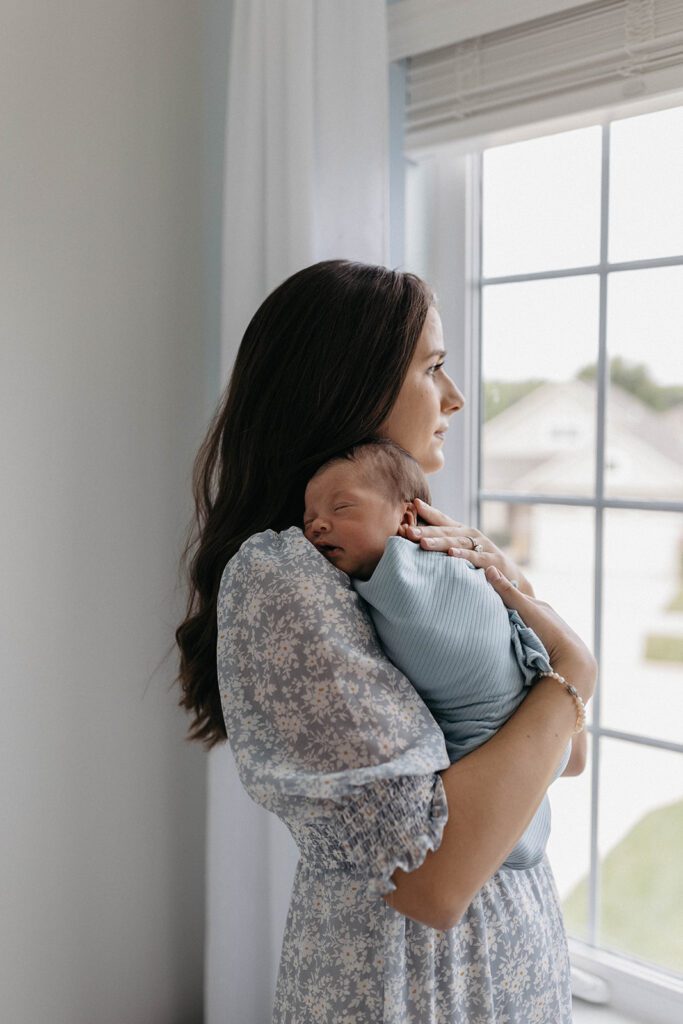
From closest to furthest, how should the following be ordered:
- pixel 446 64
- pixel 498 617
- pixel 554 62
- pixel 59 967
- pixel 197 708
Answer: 1. pixel 498 617
2. pixel 197 708
3. pixel 554 62
4. pixel 446 64
5. pixel 59 967

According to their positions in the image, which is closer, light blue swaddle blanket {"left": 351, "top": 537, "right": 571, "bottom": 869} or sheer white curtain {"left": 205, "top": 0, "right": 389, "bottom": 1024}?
light blue swaddle blanket {"left": 351, "top": 537, "right": 571, "bottom": 869}

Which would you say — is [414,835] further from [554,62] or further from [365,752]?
[554,62]

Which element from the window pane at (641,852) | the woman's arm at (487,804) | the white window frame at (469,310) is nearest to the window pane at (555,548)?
the white window frame at (469,310)

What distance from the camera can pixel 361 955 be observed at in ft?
3.40

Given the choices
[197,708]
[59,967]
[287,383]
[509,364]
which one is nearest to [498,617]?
[287,383]

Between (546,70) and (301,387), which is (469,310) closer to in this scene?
(546,70)

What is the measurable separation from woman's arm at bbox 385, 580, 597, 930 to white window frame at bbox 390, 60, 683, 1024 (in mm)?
657

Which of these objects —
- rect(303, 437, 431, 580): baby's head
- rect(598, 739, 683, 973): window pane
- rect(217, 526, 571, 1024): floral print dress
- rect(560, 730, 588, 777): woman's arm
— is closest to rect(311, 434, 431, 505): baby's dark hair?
rect(303, 437, 431, 580): baby's head

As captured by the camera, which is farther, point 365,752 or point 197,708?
point 197,708

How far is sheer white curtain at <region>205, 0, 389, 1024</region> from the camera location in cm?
154

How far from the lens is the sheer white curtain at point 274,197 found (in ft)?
5.04

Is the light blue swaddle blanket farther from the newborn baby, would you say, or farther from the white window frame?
the white window frame

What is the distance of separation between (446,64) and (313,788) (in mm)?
1281

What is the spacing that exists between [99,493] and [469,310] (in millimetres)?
814
